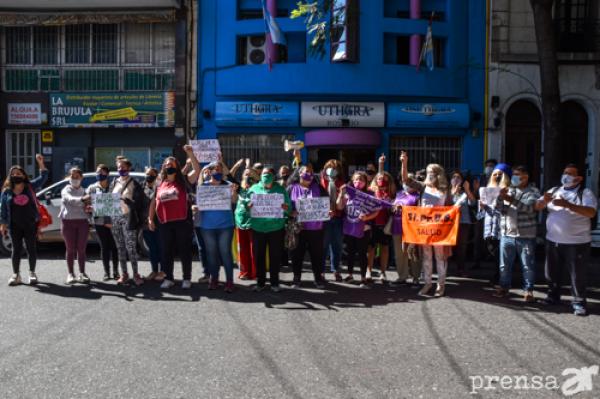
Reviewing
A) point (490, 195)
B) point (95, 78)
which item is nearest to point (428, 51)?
point (490, 195)

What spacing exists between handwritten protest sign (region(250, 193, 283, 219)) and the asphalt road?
3.84 ft

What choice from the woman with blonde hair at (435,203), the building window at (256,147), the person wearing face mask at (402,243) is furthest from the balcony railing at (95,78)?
the woman with blonde hair at (435,203)

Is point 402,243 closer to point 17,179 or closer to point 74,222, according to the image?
point 74,222

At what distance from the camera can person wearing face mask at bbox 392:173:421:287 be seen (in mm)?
8656

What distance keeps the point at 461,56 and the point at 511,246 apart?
1245cm

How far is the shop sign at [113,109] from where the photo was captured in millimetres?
18484

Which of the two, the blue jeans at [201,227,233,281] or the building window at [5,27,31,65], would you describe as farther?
the building window at [5,27,31,65]

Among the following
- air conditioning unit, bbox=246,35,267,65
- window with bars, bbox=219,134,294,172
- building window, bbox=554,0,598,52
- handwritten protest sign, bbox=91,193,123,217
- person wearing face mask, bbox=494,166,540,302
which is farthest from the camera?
air conditioning unit, bbox=246,35,267,65

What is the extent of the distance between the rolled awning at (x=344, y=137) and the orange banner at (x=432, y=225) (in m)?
9.37

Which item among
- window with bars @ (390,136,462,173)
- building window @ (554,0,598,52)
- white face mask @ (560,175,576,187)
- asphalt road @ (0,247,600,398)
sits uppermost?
building window @ (554,0,598,52)

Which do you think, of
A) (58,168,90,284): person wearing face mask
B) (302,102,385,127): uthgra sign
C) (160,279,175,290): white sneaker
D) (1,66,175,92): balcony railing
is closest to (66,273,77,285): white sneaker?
(58,168,90,284): person wearing face mask

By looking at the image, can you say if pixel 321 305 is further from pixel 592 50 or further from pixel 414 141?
pixel 592 50

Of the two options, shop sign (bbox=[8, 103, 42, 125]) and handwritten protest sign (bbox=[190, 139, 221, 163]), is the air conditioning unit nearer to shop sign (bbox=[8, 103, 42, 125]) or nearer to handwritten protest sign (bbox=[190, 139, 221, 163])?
shop sign (bbox=[8, 103, 42, 125])

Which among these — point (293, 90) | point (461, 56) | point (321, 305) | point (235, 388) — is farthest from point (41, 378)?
point (461, 56)
